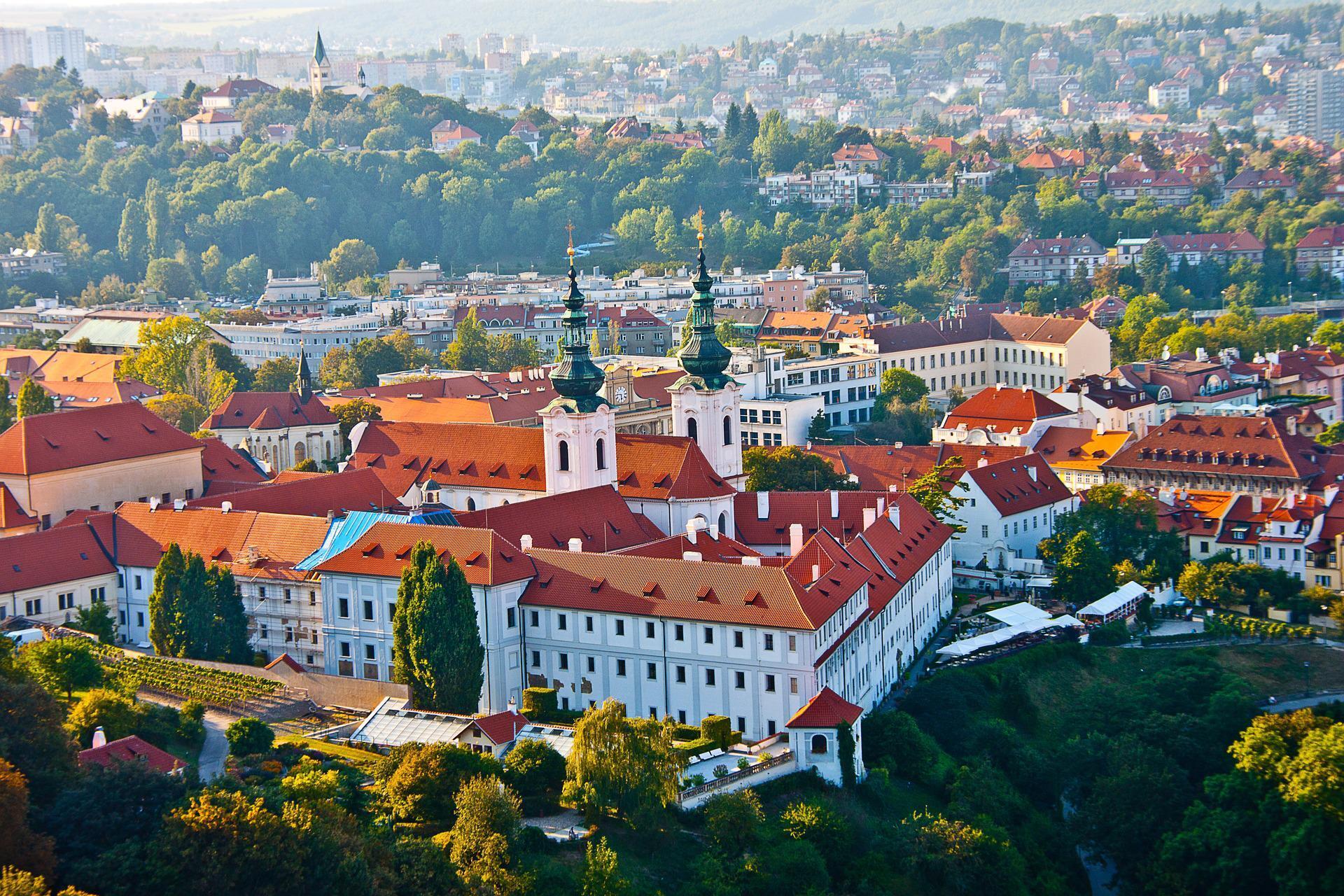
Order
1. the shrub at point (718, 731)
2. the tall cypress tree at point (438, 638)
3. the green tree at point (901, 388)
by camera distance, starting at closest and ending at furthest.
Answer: the shrub at point (718, 731), the tall cypress tree at point (438, 638), the green tree at point (901, 388)

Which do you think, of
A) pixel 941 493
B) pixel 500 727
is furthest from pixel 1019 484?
pixel 500 727

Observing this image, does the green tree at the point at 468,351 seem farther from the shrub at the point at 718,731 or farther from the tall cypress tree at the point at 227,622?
the shrub at the point at 718,731

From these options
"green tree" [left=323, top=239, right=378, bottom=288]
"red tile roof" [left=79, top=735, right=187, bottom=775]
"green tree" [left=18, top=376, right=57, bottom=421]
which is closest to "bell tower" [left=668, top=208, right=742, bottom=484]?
"red tile roof" [left=79, top=735, right=187, bottom=775]

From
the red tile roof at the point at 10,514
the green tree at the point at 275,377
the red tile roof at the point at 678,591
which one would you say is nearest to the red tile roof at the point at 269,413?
the green tree at the point at 275,377

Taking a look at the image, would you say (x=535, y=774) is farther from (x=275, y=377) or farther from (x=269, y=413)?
(x=275, y=377)

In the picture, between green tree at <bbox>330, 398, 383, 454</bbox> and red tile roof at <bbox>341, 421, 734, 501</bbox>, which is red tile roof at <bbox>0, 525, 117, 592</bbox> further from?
green tree at <bbox>330, 398, 383, 454</bbox>
